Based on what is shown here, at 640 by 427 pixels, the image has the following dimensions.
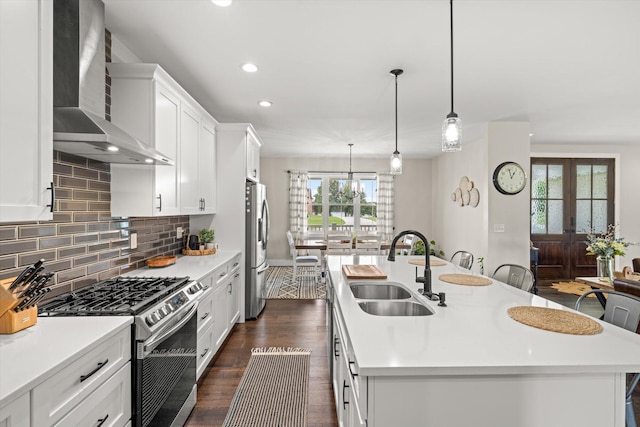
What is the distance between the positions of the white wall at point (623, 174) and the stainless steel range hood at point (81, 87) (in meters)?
6.66

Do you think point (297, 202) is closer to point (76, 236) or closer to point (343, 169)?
point (343, 169)

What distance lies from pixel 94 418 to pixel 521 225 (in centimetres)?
490

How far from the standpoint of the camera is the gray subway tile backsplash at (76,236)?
1544 mm

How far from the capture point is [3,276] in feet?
4.74

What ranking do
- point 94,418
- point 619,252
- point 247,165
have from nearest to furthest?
point 94,418 → point 619,252 → point 247,165

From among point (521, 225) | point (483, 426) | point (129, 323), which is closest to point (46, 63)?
point (129, 323)

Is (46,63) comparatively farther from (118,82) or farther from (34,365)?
(34,365)

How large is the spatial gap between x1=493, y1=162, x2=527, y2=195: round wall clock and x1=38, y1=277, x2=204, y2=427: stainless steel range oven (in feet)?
13.3

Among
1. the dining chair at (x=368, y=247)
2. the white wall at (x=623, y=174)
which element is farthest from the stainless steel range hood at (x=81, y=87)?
the white wall at (x=623, y=174)

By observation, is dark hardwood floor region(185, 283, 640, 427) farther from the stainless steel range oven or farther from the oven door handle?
the oven door handle

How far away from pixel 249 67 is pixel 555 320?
272 centimetres

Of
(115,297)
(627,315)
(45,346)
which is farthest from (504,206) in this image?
(45,346)

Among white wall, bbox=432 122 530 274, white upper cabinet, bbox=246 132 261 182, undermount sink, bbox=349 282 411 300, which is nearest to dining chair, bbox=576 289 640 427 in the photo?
undermount sink, bbox=349 282 411 300

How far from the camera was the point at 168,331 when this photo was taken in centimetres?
174
